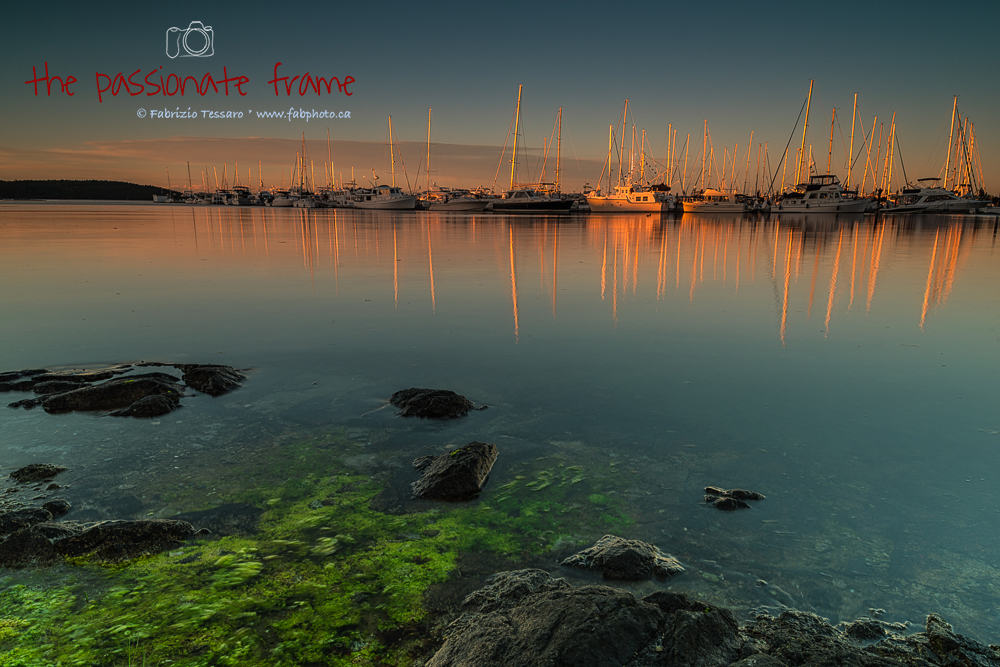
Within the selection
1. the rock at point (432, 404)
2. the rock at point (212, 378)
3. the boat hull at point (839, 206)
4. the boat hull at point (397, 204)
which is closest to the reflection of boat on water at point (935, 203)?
the boat hull at point (839, 206)

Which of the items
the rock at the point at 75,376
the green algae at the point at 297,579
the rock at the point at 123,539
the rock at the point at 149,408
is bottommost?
the green algae at the point at 297,579

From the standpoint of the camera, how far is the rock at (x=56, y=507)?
3.67m

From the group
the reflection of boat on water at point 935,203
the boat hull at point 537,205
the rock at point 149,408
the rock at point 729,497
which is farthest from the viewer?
the boat hull at point 537,205

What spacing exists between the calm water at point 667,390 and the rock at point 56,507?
0.12 metres

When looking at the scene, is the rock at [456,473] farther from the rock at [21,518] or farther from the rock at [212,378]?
the rock at [212,378]

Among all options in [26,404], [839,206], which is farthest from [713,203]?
[26,404]

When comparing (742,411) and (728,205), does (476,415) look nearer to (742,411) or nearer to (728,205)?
(742,411)

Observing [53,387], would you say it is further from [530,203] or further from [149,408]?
[530,203]

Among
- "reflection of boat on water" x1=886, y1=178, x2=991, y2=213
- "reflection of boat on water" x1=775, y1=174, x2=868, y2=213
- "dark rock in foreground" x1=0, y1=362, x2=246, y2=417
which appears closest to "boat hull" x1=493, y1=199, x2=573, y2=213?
"reflection of boat on water" x1=775, y1=174, x2=868, y2=213

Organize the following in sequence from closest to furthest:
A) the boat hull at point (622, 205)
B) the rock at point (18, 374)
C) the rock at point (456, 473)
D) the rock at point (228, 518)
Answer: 1. the rock at point (228, 518)
2. the rock at point (456, 473)
3. the rock at point (18, 374)
4. the boat hull at point (622, 205)

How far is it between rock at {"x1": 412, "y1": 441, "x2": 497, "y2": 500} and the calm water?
0.28 m

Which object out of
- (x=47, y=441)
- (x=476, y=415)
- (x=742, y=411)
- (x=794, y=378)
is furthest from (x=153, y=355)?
(x=794, y=378)

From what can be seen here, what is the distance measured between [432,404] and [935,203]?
90.7 metres

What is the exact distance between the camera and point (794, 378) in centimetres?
644
